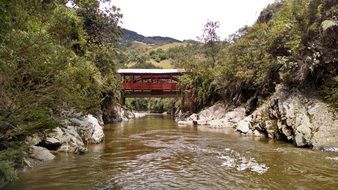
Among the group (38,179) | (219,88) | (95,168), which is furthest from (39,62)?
(219,88)

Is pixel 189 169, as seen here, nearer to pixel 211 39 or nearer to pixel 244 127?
pixel 244 127

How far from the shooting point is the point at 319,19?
67.6 feet

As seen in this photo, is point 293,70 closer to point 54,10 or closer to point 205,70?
point 54,10

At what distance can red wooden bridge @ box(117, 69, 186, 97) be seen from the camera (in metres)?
49.8

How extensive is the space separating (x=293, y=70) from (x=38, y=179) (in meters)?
14.7

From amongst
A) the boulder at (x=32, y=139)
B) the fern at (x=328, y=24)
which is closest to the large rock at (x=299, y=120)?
the fern at (x=328, y=24)

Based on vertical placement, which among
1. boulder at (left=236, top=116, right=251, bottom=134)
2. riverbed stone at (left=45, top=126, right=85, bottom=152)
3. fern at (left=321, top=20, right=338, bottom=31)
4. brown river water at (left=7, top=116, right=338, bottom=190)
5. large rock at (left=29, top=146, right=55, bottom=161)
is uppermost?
fern at (left=321, top=20, right=338, bottom=31)

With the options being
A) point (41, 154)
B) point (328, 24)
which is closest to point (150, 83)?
point (328, 24)

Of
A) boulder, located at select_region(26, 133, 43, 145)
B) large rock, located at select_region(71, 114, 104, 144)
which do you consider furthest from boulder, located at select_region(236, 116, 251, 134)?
boulder, located at select_region(26, 133, 43, 145)

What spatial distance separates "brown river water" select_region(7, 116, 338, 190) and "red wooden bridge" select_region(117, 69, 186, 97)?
31487 mm

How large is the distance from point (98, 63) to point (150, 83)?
48.0ft

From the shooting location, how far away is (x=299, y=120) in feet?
60.7

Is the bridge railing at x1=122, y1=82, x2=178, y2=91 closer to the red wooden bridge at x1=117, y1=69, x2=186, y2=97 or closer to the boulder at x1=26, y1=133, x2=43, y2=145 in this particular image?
the red wooden bridge at x1=117, y1=69, x2=186, y2=97

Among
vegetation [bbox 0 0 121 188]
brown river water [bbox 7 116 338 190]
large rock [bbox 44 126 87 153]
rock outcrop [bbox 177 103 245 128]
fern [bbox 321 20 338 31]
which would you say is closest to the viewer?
vegetation [bbox 0 0 121 188]
